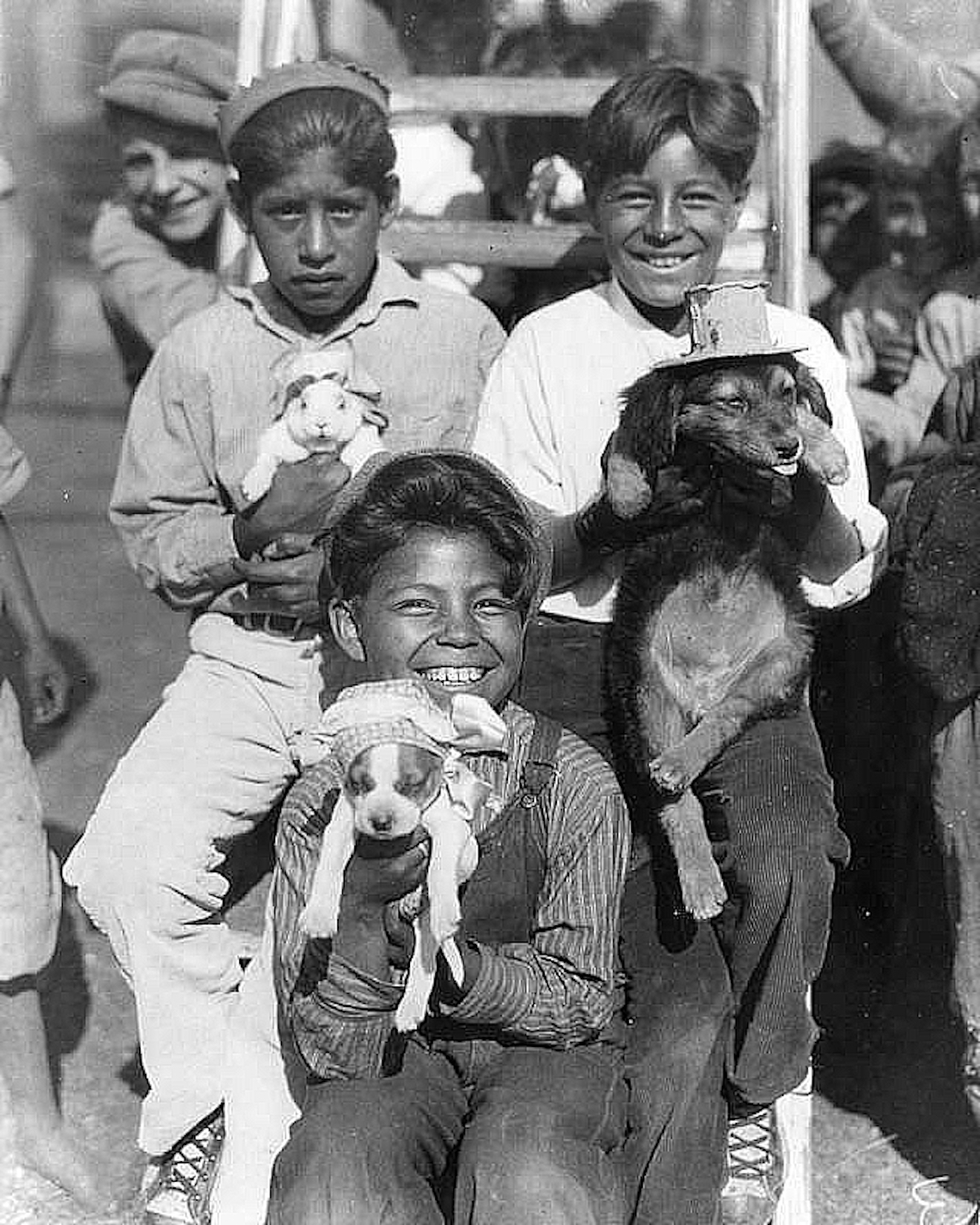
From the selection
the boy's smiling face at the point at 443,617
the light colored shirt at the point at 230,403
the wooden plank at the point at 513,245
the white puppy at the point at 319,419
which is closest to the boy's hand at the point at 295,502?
the white puppy at the point at 319,419

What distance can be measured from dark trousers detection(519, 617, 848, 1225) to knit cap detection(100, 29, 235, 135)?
10.6 feet

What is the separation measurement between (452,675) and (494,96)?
7.82ft

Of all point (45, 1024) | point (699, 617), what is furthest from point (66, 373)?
point (699, 617)

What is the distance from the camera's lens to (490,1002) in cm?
262

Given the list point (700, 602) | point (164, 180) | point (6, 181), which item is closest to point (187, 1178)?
point (700, 602)

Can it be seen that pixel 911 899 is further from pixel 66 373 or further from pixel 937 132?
pixel 66 373

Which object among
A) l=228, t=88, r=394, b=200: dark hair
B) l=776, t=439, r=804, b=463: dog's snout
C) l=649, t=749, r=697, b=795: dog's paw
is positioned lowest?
l=649, t=749, r=697, b=795: dog's paw

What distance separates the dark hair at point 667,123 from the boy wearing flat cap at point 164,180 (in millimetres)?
1982

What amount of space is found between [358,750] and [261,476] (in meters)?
1.07

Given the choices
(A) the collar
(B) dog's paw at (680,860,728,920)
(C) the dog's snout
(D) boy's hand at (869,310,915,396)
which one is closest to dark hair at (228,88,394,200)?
(A) the collar

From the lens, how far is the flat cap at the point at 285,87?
373 cm

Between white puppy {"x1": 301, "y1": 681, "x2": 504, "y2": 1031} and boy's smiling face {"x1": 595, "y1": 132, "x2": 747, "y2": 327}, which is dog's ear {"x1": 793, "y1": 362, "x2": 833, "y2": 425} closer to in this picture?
boy's smiling face {"x1": 595, "y1": 132, "x2": 747, "y2": 327}

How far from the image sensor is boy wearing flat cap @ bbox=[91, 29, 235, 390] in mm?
5418

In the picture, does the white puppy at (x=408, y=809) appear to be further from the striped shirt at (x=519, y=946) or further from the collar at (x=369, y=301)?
the collar at (x=369, y=301)
